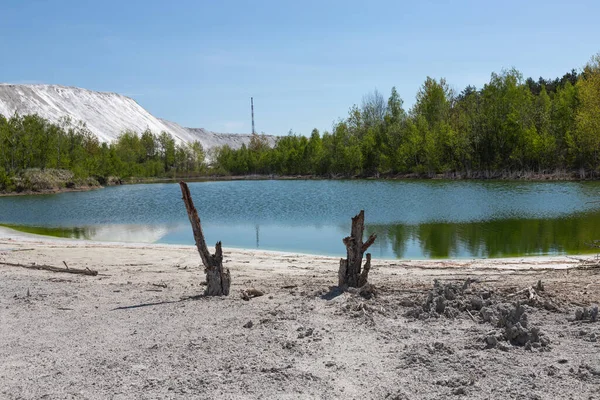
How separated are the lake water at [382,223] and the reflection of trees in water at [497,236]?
3 centimetres

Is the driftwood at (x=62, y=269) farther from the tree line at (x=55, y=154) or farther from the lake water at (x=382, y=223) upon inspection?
the tree line at (x=55, y=154)

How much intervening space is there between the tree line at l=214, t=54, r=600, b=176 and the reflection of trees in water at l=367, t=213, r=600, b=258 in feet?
111

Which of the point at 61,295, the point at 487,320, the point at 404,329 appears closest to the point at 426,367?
the point at 404,329

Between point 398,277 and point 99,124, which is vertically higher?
point 99,124

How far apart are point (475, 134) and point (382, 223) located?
47284 mm

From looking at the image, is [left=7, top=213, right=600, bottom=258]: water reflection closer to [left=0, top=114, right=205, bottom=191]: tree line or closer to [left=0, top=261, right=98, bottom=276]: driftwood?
[left=0, top=261, right=98, bottom=276]: driftwood

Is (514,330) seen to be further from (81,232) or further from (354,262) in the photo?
(81,232)

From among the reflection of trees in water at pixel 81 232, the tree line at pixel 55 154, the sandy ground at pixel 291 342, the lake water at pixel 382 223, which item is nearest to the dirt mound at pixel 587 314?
the sandy ground at pixel 291 342

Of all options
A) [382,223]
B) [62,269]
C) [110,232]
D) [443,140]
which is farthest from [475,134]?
[62,269]

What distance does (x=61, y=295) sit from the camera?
892cm

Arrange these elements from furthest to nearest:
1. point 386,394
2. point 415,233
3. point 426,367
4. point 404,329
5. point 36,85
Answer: point 36,85 < point 415,233 < point 404,329 < point 426,367 < point 386,394

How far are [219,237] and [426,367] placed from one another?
709 inches

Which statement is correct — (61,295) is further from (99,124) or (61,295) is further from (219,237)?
(99,124)

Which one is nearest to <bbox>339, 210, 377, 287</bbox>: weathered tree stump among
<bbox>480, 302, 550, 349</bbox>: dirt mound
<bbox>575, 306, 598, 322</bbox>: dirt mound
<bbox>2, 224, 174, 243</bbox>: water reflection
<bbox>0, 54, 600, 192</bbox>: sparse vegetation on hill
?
<bbox>480, 302, 550, 349</bbox>: dirt mound
